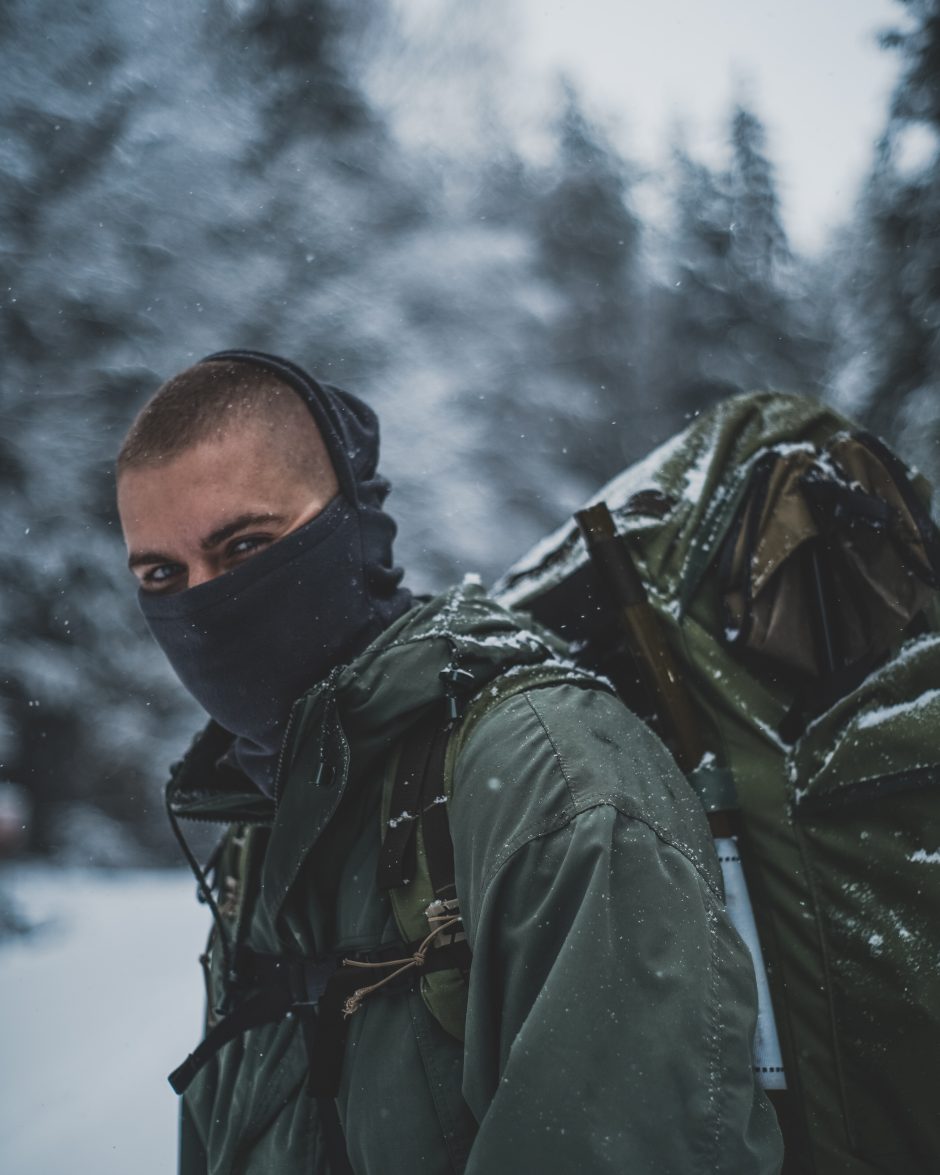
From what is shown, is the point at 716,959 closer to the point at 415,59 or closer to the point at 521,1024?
the point at 521,1024

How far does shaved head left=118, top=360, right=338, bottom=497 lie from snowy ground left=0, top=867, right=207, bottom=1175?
14.5ft

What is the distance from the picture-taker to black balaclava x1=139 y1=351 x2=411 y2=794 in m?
1.65

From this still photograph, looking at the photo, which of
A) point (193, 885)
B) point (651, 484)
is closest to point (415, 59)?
point (193, 885)

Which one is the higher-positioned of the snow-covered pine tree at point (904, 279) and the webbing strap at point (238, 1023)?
the snow-covered pine tree at point (904, 279)

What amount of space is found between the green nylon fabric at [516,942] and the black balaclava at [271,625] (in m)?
0.21

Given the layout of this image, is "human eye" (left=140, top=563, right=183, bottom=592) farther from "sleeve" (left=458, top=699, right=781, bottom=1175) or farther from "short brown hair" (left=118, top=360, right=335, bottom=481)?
"sleeve" (left=458, top=699, right=781, bottom=1175)

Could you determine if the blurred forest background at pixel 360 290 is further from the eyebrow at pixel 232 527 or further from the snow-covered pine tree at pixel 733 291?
the eyebrow at pixel 232 527

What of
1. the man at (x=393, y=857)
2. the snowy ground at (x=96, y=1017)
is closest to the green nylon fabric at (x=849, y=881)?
the man at (x=393, y=857)

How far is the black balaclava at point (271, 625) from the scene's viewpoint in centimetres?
165

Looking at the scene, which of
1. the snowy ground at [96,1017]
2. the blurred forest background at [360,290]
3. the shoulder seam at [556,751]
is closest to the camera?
the shoulder seam at [556,751]

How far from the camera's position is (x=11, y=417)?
30.0 feet

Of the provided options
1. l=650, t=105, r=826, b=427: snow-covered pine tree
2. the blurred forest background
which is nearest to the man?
the blurred forest background

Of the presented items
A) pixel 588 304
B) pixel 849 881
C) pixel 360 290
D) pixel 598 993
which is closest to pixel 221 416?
pixel 598 993

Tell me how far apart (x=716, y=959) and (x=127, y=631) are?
9106 millimetres
